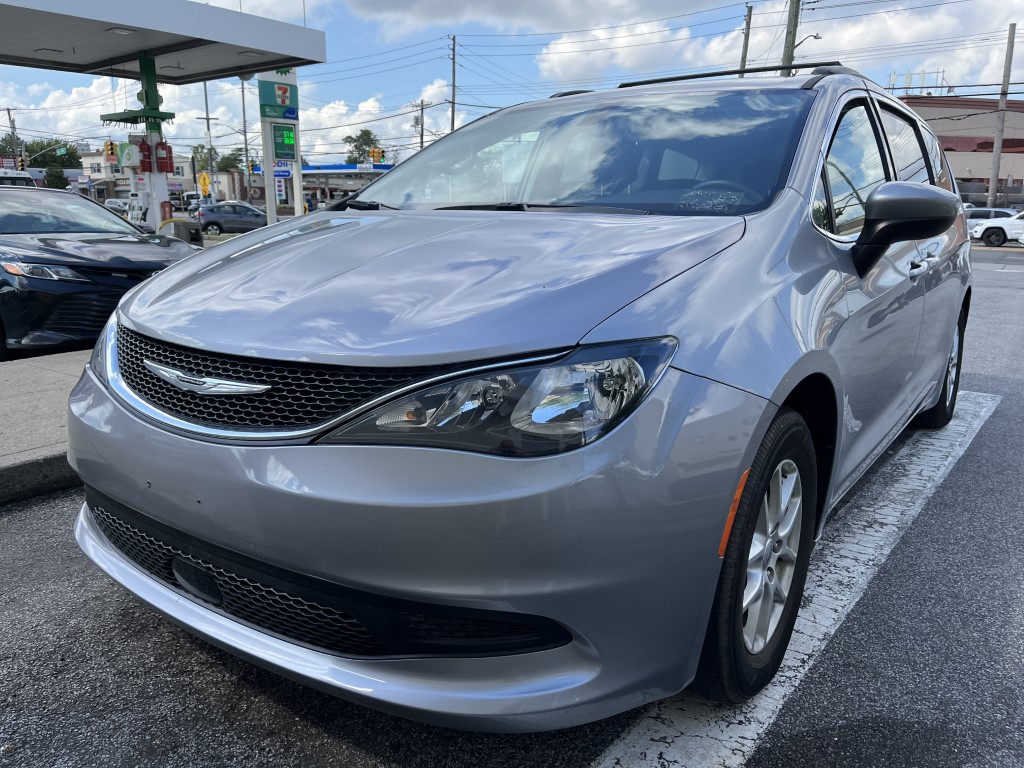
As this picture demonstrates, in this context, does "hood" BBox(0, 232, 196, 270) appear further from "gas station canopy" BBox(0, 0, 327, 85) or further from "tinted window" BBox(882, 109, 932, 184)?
"gas station canopy" BBox(0, 0, 327, 85)

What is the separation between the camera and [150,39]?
1416 cm

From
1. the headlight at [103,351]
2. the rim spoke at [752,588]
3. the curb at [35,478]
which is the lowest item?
the curb at [35,478]

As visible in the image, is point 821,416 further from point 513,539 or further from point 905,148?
point 905,148

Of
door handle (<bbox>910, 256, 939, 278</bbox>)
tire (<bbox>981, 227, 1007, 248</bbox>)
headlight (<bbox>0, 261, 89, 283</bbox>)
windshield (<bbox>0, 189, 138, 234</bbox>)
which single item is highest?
windshield (<bbox>0, 189, 138, 234</bbox>)

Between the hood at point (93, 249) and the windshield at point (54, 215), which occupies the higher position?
the windshield at point (54, 215)

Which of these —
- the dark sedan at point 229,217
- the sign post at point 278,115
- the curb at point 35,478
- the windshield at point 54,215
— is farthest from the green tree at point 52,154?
the curb at point 35,478

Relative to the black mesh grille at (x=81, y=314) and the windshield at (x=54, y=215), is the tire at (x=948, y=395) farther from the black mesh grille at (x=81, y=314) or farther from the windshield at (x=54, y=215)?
the windshield at (x=54, y=215)

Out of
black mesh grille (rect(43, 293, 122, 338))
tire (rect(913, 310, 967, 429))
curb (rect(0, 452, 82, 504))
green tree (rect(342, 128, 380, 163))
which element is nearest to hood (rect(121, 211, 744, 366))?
curb (rect(0, 452, 82, 504))

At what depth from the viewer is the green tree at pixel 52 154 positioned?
9357 cm

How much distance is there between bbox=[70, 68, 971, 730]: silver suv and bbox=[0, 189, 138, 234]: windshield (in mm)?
5346

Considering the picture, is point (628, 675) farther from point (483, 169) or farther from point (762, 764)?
point (483, 169)

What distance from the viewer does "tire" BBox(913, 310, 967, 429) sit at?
4535 mm

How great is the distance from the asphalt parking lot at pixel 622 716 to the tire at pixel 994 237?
33204 millimetres

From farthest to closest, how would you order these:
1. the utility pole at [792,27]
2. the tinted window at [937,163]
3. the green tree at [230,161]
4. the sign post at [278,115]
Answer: the green tree at [230,161], the utility pole at [792,27], the sign post at [278,115], the tinted window at [937,163]
